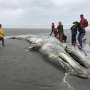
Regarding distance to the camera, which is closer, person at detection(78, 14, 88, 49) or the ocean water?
the ocean water

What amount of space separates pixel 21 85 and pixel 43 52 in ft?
28.3

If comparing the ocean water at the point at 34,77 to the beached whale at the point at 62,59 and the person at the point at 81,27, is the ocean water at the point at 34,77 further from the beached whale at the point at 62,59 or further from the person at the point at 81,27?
the person at the point at 81,27

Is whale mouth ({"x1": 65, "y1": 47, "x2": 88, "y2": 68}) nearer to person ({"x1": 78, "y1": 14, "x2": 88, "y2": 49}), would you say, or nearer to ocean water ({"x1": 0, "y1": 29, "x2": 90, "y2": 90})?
ocean water ({"x1": 0, "y1": 29, "x2": 90, "y2": 90})

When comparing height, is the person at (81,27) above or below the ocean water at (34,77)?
above

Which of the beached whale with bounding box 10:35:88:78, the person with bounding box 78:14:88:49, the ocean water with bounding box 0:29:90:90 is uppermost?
the person with bounding box 78:14:88:49

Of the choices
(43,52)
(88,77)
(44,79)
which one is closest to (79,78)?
(88,77)

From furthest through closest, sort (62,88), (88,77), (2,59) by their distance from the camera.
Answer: (2,59), (88,77), (62,88)

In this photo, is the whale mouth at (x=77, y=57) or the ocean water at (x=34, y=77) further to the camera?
the whale mouth at (x=77, y=57)

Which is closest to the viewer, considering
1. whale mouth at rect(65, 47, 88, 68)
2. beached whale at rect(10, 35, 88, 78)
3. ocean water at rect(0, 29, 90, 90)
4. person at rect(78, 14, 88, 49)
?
ocean water at rect(0, 29, 90, 90)

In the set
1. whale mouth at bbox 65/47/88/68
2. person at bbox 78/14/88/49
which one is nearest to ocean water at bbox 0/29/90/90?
whale mouth at bbox 65/47/88/68

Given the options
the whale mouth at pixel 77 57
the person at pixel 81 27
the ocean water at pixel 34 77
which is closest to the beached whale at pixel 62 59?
the whale mouth at pixel 77 57

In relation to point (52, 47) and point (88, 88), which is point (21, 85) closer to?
point (88, 88)

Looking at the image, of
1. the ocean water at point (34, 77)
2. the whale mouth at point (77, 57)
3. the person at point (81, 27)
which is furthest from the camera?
the person at point (81, 27)

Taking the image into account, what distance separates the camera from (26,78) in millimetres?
18906
